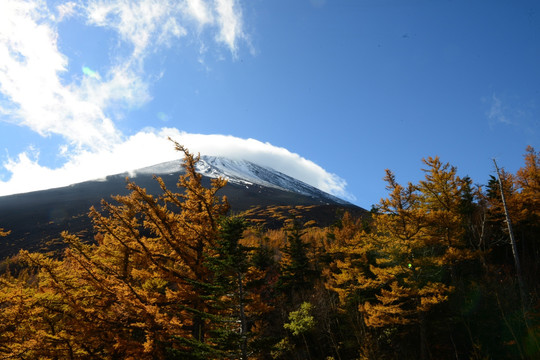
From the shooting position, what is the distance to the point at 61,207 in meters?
117

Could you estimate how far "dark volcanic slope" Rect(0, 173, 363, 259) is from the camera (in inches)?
3469

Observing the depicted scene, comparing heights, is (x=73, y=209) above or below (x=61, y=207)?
below

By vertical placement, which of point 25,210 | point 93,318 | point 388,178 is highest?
point 25,210

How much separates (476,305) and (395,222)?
6.93 meters

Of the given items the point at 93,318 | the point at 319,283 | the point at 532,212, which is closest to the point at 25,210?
the point at 319,283

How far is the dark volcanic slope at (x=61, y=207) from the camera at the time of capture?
289 ft

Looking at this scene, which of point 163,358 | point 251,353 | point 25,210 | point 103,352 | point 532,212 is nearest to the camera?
point 163,358

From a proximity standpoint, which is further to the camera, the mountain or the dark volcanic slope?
the mountain

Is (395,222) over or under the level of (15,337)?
over

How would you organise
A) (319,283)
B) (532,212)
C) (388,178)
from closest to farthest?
1. (388,178)
2. (532,212)
3. (319,283)

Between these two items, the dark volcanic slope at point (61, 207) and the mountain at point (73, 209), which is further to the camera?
the mountain at point (73, 209)

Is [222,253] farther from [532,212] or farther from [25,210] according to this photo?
[25,210]

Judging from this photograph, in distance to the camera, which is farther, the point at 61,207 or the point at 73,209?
the point at 61,207

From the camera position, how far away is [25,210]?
386 feet
